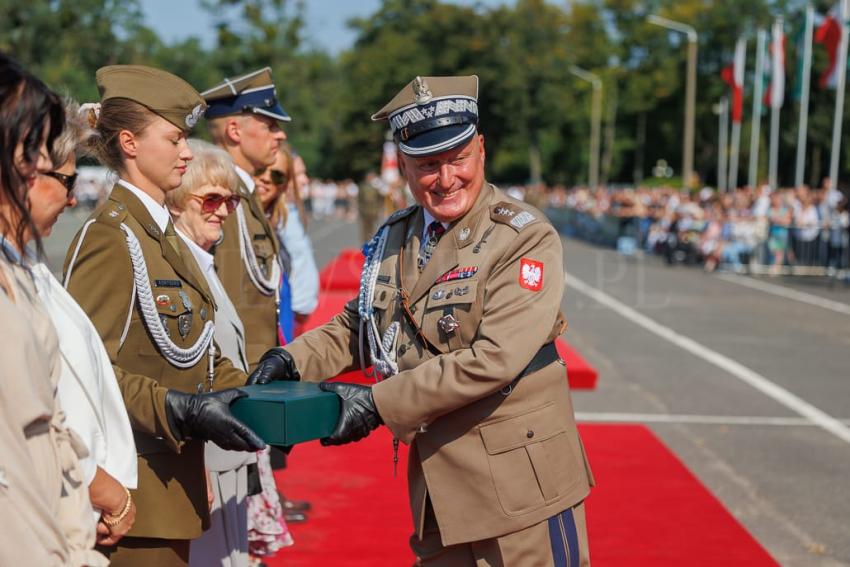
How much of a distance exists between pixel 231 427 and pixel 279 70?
6947 centimetres

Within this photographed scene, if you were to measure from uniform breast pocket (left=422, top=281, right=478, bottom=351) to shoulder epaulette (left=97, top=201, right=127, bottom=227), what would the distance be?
931mm

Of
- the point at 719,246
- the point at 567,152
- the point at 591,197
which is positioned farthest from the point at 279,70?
the point at 719,246

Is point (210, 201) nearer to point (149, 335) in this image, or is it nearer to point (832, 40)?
point (149, 335)

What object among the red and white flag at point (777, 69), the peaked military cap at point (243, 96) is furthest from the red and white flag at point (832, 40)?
the peaked military cap at point (243, 96)

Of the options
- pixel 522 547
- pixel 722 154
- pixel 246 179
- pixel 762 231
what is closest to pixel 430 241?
pixel 522 547

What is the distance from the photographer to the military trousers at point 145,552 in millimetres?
3033

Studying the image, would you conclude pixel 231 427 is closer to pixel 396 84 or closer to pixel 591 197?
pixel 591 197

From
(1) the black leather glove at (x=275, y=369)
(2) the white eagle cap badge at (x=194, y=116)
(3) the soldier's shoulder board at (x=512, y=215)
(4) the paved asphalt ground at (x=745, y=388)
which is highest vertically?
(2) the white eagle cap badge at (x=194, y=116)

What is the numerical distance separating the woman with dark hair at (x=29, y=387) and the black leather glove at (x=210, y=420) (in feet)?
2.01

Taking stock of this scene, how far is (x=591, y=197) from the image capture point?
39.6 m

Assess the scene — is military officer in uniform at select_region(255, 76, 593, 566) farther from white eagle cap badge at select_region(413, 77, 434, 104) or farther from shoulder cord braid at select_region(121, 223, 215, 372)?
shoulder cord braid at select_region(121, 223, 215, 372)

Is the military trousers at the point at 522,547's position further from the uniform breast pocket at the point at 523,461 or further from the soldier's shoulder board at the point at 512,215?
the soldier's shoulder board at the point at 512,215

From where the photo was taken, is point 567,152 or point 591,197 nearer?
point 591,197

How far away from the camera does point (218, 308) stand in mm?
3697
